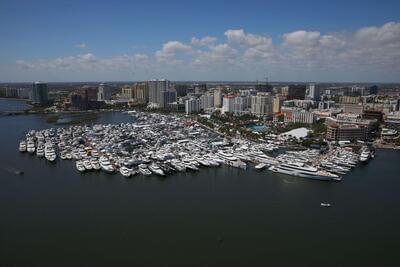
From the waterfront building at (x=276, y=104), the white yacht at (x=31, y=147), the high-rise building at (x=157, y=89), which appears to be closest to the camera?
the white yacht at (x=31, y=147)

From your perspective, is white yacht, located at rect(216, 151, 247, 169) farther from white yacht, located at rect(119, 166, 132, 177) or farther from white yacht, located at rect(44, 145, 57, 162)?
white yacht, located at rect(44, 145, 57, 162)

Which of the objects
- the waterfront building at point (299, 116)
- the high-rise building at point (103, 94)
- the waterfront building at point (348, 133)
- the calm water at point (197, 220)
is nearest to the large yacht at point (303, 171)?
the calm water at point (197, 220)

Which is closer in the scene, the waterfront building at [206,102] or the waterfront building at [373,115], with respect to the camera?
the waterfront building at [373,115]

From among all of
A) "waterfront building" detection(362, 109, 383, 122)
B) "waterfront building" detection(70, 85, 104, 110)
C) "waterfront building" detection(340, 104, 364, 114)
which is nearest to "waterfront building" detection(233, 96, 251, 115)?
"waterfront building" detection(340, 104, 364, 114)

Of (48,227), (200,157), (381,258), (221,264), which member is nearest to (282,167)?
(200,157)

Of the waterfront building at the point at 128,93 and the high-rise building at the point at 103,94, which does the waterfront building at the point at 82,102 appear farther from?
the waterfront building at the point at 128,93

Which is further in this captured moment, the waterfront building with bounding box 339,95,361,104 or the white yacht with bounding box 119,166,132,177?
the waterfront building with bounding box 339,95,361,104

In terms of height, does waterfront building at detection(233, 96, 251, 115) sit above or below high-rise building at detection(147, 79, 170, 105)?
A: below
